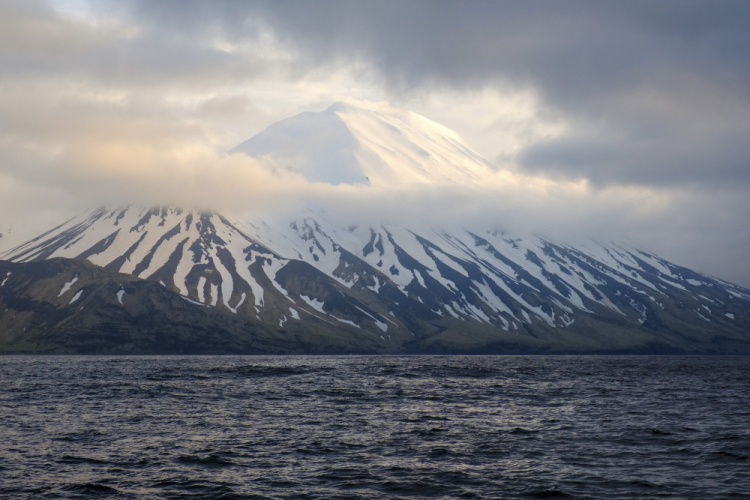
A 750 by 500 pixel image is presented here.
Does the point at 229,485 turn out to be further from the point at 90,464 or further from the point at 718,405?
the point at 718,405

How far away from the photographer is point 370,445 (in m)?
52.3

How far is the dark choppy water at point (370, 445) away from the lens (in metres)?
38.5

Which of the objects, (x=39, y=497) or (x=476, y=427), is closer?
(x=39, y=497)

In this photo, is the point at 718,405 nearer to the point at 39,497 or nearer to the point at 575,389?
the point at 575,389

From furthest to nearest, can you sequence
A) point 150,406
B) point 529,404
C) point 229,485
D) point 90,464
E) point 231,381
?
point 231,381 → point 529,404 → point 150,406 → point 90,464 → point 229,485

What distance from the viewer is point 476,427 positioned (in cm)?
6181

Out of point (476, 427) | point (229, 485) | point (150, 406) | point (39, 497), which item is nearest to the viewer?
point (39, 497)

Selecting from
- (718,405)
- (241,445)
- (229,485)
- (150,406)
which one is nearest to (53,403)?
(150,406)

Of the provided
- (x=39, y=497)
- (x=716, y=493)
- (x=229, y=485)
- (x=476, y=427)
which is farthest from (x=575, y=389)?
(x=39, y=497)

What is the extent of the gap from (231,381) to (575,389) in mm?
54803

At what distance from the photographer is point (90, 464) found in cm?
4400

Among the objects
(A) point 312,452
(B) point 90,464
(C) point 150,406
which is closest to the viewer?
(B) point 90,464

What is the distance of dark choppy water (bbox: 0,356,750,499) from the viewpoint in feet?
126

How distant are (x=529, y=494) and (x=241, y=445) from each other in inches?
907
